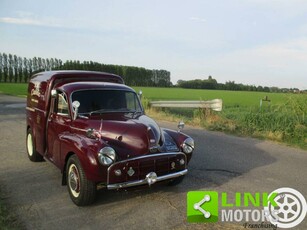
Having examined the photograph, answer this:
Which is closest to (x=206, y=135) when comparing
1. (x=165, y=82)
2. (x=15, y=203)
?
(x=15, y=203)

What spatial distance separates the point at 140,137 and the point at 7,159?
13.7 ft

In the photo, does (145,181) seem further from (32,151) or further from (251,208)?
(32,151)

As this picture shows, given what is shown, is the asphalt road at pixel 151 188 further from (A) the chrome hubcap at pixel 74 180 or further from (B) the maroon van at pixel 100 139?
(B) the maroon van at pixel 100 139

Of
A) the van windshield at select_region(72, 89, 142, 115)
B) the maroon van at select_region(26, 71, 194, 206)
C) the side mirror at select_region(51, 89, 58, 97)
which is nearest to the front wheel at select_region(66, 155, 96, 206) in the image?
the maroon van at select_region(26, 71, 194, 206)

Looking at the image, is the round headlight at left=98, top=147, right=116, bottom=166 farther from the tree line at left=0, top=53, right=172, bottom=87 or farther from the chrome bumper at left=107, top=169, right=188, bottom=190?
the tree line at left=0, top=53, right=172, bottom=87

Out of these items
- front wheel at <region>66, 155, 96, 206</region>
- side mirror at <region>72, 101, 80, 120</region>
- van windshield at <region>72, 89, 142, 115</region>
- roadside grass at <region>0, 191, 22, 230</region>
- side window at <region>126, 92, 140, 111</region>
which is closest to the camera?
roadside grass at <region>0, 191, 22, 230</region>

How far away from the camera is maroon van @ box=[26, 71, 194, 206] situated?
189 inches

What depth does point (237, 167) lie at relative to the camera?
7297mm

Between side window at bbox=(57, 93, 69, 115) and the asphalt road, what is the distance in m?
1.34

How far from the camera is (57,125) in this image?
19.7ft

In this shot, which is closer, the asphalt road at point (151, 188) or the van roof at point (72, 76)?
the asphalt road at point (151, 188)

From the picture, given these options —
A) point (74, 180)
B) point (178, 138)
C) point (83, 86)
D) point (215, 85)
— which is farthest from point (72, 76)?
point (215, 85)

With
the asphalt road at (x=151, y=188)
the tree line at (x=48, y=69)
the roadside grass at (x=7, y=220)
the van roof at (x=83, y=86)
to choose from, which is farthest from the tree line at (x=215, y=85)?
→ the roadside grass at (x=7, y=220)

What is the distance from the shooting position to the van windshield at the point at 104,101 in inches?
230
